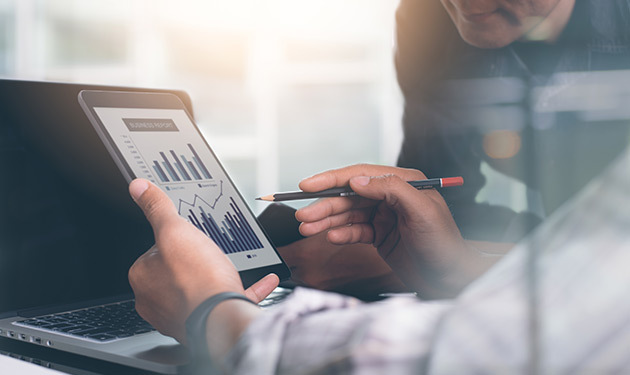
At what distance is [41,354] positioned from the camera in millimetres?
339

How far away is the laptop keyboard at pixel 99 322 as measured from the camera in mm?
346

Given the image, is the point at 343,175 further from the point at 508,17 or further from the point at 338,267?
the point at 508,17

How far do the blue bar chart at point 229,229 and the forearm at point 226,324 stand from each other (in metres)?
0.15

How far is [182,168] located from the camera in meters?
0.42

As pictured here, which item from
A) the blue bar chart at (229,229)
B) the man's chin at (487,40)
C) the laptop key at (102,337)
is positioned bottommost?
the laptop key at (102,337)

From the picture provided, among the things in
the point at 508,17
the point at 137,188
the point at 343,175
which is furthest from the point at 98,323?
the point at 508,17

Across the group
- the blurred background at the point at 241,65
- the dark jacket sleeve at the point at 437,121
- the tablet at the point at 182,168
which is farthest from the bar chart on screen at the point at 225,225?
the blurred background at the point at 241,65

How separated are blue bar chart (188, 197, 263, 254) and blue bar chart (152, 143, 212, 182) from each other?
28mm

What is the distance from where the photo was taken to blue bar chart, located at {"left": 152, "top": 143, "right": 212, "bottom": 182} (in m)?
0.41

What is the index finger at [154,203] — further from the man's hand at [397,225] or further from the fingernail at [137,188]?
the man's hand at [397,225]

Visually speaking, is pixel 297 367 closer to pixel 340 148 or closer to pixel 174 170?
pixel 174 170

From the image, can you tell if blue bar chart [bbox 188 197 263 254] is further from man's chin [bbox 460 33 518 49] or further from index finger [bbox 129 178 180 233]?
man's chin [bbox 460 33 518 49]

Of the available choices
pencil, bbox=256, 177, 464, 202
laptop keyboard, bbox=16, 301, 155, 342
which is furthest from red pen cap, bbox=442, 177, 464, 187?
laptop keyboard, bbox=16, 301, 155, 342

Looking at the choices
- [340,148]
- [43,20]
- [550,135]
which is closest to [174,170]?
[550,135]
